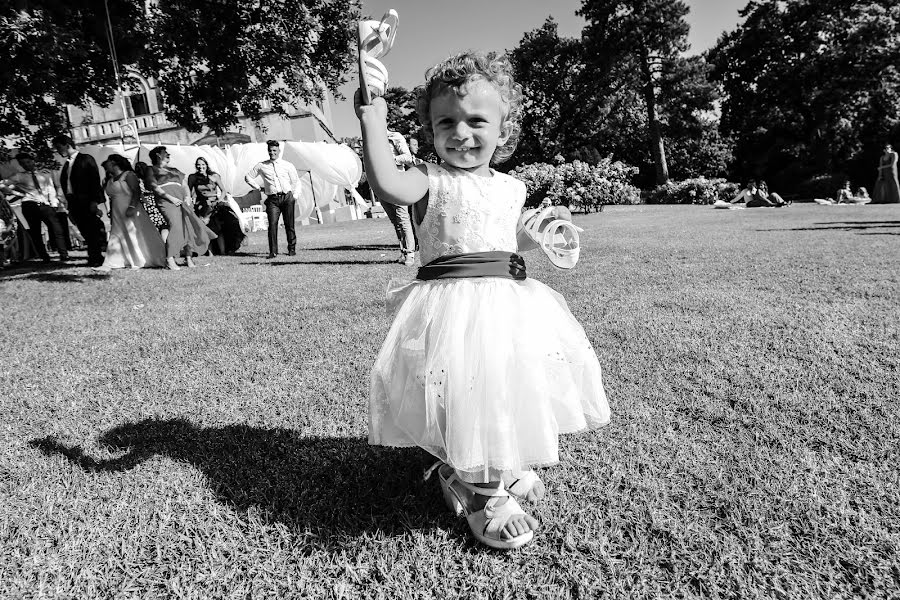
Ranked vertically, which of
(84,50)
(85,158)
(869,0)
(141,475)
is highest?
(869,0)

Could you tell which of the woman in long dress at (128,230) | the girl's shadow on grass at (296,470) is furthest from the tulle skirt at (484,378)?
the woman in long dress at (128,230)

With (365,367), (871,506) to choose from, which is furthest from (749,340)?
(365,367)

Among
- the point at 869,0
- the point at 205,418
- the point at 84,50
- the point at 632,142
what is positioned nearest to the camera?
the point at 205,418

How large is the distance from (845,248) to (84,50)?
1091cm

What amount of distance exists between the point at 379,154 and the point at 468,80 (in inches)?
17.0

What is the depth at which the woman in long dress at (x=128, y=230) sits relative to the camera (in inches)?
332

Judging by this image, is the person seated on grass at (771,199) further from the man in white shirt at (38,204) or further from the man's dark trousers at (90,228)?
the man in white shirt at (38,204)

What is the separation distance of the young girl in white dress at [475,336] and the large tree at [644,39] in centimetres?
3351

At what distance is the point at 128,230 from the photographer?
28.6ft

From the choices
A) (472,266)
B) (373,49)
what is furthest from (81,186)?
(472,266)

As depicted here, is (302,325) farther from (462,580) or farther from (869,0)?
(869,0)

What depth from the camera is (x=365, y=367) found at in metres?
3.38

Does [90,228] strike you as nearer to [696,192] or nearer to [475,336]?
[475,336]

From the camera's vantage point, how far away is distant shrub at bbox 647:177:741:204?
25.3 metres
